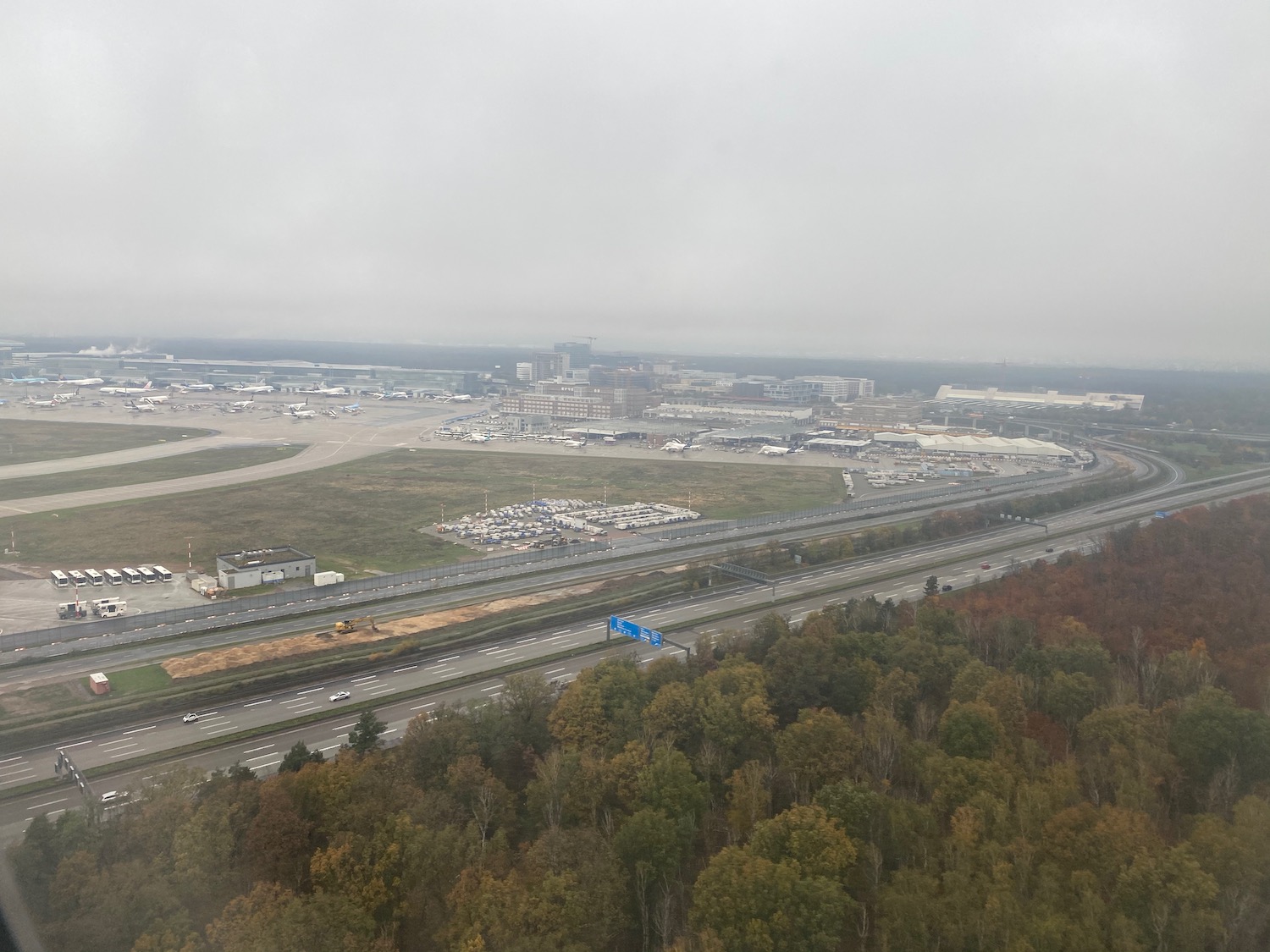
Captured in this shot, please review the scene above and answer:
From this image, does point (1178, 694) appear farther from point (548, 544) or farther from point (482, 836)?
point (548, 544)

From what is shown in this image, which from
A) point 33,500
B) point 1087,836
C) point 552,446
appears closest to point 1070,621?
point 1087,836

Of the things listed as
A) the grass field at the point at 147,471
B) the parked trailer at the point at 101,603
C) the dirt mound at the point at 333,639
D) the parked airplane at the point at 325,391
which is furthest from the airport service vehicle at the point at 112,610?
the parked airplane at the point at 325,391

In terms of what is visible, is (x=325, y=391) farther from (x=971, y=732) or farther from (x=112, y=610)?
(x=971, y=732)

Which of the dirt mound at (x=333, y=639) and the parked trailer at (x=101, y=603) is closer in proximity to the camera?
the dirt mound at (x=333, y=639)

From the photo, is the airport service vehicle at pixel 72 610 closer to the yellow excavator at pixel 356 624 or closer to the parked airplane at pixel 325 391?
the yellow excavator at pixel 356 624

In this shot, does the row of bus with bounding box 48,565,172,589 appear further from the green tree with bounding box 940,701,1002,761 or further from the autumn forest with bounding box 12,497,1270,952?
the green tree with bounding box 940,701,1002,761

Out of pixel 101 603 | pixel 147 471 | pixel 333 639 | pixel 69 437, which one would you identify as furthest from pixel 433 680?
pixel 69 437

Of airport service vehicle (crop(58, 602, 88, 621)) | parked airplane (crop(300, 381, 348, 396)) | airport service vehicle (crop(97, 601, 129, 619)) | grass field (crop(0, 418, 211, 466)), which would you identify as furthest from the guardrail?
parked airplane (crop(300, 381, 348, 396))
